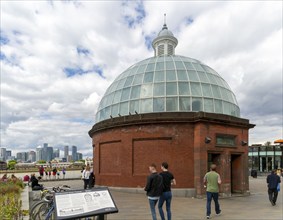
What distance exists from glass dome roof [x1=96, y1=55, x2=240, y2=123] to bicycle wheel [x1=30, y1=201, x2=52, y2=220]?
411 inches

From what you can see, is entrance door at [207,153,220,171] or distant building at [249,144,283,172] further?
distant building at [249,144,283,172]

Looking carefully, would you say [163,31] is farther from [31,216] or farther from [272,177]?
[31,216]

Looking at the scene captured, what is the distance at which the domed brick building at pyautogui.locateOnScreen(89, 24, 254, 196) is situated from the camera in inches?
655

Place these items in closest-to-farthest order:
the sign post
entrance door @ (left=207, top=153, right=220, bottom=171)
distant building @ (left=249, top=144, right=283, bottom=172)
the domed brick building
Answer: the sign post
the domed brick building
entrance door @ (left=207, top=153, right=220, bottom=171)
distant building @ (left=249, top=144, right=283, bottom=172)

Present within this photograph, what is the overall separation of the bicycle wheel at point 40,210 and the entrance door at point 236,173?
13.2 m

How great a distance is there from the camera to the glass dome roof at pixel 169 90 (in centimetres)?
1867

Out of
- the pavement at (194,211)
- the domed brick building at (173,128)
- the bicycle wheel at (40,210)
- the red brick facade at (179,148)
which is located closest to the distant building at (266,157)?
the domed brick building at (173,128)

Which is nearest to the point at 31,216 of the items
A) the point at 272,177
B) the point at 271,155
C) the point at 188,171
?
the point at 188,171

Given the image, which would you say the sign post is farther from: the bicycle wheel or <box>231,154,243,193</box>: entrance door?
<box>231,154,243,193</box>: entrance door

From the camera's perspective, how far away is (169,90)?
1892cm

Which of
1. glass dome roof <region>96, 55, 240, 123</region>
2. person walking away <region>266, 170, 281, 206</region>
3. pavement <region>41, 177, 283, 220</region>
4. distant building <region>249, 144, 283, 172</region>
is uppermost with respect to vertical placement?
glass dome roof <region>96, 55, 240, 123</region>

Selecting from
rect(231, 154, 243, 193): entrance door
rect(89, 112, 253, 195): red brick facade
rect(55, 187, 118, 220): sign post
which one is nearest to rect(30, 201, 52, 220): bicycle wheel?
rect(55, 187, 118, 220): sign post

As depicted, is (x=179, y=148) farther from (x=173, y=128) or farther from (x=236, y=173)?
(x=236, y=173)

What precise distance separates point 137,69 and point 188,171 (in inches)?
350
